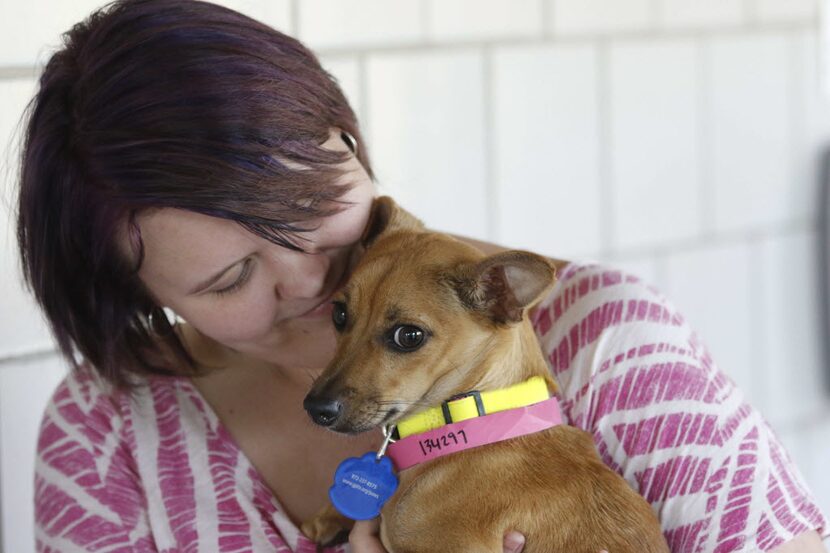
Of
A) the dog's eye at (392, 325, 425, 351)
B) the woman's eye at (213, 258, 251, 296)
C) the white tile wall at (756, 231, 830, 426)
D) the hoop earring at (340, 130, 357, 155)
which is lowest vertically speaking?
the white tile wall at (756, 231, 830, 426)

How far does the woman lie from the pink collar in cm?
9

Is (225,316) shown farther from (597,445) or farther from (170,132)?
(597,445)

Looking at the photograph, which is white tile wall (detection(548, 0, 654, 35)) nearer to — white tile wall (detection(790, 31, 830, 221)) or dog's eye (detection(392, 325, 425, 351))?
white tile wall (detection(790, 31, 830, 221))

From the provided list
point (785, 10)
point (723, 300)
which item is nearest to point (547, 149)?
point (723, 300)

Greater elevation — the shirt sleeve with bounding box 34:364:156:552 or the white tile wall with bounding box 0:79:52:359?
the white tile wall with bounding box 0:79:52:359

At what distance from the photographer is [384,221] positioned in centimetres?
134

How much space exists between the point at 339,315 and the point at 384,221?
0.14 m

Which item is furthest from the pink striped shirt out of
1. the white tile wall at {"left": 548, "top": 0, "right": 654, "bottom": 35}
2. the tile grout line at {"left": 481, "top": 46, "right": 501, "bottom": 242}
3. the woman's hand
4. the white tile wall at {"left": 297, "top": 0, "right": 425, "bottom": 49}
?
the white tile wall at {"left": 548, "top": 0, "right": 654, "bottom": 35}

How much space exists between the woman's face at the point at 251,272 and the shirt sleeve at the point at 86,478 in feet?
0.60

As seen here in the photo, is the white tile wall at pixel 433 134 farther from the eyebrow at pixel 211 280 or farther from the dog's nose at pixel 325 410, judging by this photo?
the dog's nose at pixel 325 410

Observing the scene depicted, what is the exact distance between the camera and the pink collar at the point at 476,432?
1.19 meters

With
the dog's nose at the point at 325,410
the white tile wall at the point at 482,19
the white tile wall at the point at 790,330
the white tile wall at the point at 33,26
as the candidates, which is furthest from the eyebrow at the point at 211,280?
the white tile wall at the point at 790,330

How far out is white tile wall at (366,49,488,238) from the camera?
2.15 m

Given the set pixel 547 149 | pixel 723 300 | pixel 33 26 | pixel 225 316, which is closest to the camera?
pixel 225 316
